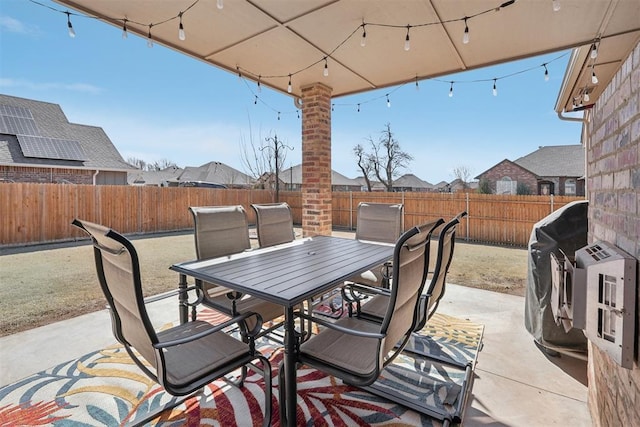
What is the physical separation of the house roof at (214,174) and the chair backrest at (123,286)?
1128 inches

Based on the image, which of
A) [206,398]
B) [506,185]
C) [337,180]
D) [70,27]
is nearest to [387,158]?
[506,185]

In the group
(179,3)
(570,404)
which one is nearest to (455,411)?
(570,404)

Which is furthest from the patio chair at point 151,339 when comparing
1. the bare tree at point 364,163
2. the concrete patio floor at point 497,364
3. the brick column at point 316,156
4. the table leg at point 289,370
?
the bare tree at point 364,163

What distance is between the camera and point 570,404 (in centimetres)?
188

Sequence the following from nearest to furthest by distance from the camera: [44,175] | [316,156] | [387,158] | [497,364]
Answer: [497,364] < [316,156] < [44,175] < [387,158]

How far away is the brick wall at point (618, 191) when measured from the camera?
3.07 ft

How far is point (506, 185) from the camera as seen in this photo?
20672mm

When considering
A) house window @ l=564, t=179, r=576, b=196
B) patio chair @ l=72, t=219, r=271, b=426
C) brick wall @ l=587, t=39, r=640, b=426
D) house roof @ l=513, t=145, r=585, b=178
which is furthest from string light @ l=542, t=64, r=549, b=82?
house window @ l=564, t=179, r=576, b=196

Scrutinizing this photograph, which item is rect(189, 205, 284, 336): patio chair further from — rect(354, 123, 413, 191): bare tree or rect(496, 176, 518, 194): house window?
rect(496, 176, 518, 194): house window

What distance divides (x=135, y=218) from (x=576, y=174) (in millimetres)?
22402

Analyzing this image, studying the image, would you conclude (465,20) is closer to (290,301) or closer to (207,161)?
(290,301)

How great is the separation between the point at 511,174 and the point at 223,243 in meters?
22.7

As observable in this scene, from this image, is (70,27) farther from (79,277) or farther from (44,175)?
(44,175)

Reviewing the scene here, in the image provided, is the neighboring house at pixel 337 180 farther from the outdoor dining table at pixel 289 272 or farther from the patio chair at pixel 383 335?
the patio chair at pixel 383 335
